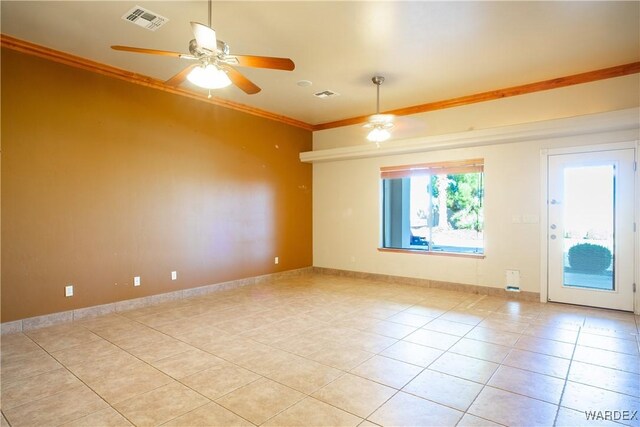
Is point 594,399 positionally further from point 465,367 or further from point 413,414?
point 413,414

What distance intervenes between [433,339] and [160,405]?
2.64 meters

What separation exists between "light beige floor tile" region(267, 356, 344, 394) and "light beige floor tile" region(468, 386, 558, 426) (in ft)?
3.55

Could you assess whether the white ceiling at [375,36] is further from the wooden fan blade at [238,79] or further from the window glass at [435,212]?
the window glass at [435,212]

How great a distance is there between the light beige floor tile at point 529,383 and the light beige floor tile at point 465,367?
2.9 inches

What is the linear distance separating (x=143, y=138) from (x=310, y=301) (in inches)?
134

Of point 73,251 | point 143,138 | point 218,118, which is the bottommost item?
point 73,251

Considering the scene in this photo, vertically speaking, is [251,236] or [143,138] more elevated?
[143,138]

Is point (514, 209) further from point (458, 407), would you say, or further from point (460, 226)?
point (458, 407)

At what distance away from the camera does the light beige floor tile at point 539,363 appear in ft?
9.72

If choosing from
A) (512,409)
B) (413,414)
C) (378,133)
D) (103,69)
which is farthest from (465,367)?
(103,69)

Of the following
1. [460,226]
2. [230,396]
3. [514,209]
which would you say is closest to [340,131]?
[460,226]

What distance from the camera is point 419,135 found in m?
6.32

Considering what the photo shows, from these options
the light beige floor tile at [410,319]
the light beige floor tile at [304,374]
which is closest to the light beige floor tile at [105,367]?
the light beige floor tile at [304,374]

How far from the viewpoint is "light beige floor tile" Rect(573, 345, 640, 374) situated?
120 inches
